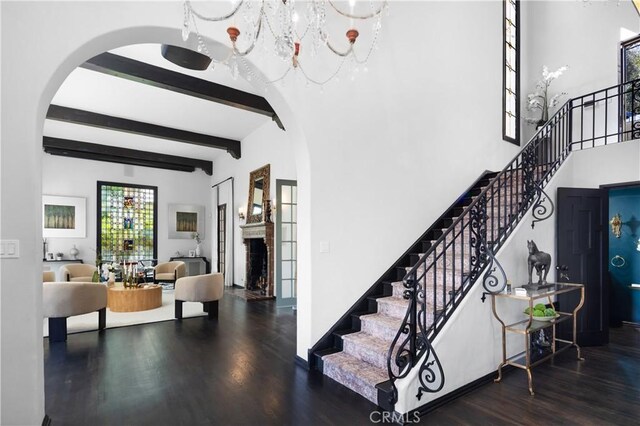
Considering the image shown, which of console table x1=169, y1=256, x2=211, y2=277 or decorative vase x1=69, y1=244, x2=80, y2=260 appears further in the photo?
console table x1=169, y1=256, x2=211, y2=277

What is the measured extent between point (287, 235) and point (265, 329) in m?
2.42

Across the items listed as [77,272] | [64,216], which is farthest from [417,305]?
[64,216]

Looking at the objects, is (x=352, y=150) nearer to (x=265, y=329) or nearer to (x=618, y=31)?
(x=265, y=329)

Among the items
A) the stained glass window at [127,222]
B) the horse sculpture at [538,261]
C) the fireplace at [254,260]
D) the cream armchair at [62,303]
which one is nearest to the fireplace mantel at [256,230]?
the fireplace at [254,260]

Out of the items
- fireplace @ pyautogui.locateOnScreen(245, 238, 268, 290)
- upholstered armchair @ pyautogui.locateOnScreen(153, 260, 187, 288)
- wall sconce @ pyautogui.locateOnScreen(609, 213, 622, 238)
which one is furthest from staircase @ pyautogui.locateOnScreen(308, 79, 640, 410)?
upholstered armchair @ pyautogui.locateOnScreen(153, 260, 187, 288)

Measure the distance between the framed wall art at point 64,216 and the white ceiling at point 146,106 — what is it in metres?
1.81

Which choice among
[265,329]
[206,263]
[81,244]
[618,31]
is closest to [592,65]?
[618,31]

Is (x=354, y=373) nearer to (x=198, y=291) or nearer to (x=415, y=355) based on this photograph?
(x=415, y=355)

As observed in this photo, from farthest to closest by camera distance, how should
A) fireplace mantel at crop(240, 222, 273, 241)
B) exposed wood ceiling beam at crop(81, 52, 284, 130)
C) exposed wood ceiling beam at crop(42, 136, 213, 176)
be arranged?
exposed wood ceiling beam at crop(42, 136, 213, 176), fireplace mantel at crop(240, 222, 273, 241), exposed wood ceiling beam at crop(81, 52, 284, 130)

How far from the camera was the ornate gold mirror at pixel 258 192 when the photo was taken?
25.4ft

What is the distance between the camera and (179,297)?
5.61 meters

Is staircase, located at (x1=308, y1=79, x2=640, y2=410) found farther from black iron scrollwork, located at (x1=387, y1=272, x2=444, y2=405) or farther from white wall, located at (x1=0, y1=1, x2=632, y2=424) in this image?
white wall, located at (x1=0, y1=1, x2=632, y2=424)

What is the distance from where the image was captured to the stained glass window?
982 cm

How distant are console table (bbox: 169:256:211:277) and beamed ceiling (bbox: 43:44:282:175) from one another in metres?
3.00
